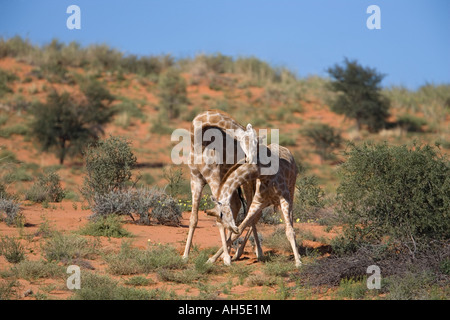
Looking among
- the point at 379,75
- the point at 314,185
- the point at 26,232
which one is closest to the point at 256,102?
the point at 379,75

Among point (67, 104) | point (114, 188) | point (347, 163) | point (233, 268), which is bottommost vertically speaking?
point (233, 268)

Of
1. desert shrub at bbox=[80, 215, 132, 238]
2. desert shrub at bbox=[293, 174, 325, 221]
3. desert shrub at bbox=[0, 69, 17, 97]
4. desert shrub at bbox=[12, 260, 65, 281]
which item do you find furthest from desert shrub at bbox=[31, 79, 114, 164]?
desert shrub at bbox=[12, 260, 65, 281]

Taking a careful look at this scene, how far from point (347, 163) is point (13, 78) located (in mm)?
30090

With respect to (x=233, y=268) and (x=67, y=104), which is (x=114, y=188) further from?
(x=67, y=104)

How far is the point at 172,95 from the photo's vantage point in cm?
3475

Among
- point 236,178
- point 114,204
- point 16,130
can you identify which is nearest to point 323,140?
point 16,130

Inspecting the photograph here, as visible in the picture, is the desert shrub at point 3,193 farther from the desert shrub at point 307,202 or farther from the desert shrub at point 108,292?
the desert shrub at point 307,202

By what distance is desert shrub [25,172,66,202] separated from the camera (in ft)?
46.3

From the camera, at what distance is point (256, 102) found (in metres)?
37.5

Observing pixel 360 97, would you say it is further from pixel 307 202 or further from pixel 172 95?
pixel 307 202

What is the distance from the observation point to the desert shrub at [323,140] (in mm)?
28234

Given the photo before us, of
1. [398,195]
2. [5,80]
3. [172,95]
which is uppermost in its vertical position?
[5,80]

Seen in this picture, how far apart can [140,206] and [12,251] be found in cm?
349

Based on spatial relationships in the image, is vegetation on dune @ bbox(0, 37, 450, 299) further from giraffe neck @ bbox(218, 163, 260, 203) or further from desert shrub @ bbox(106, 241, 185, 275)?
giraffe neck @ bbox(218, 163, 260, 203)
